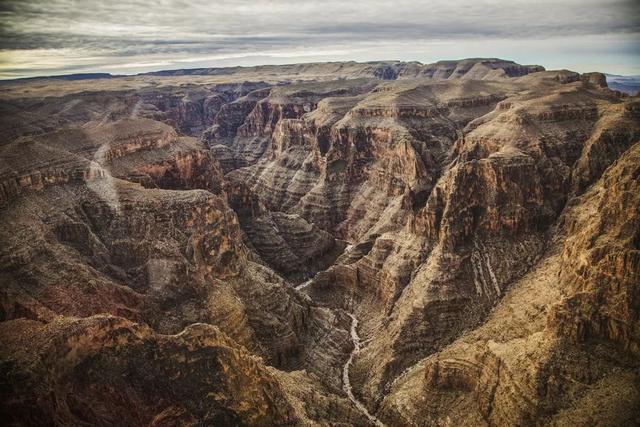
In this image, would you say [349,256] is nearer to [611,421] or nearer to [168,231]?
[168,231]

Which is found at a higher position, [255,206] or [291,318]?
[255,206]

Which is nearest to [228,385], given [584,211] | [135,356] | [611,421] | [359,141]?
[135,356]

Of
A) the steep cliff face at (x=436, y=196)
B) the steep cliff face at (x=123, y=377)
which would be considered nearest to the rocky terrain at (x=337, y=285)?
the steep cliff face at (x=123, y=377)

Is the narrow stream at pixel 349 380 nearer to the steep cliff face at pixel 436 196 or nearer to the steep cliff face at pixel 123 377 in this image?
the steep cliff face at pixel 436 196

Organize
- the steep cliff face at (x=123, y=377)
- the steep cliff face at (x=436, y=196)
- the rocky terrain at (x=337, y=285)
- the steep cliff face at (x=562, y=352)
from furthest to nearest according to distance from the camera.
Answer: the steep cliff face at (x=436, y=196) < the steep cliff face at (x=562, y=352) < the rocky terrain at (x=337, y=285) < the steep cliff face at (x=123, y=377)

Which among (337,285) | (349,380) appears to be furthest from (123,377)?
(337,285)

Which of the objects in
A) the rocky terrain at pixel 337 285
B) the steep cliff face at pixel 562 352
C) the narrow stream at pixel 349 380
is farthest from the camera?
the narrow stream at pixel 349 380
